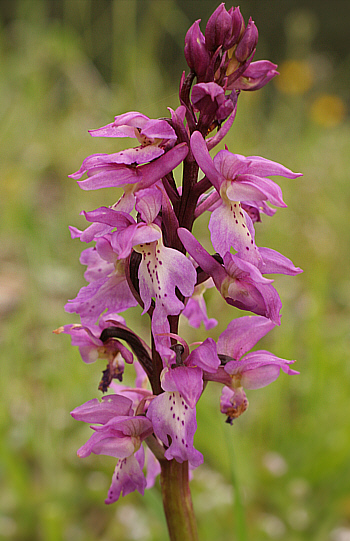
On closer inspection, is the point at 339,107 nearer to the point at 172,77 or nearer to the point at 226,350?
the point at 172,77

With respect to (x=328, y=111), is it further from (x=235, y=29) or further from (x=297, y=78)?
(x=235, y=29)

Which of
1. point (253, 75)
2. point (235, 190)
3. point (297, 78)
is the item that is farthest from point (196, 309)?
point (297, 78)

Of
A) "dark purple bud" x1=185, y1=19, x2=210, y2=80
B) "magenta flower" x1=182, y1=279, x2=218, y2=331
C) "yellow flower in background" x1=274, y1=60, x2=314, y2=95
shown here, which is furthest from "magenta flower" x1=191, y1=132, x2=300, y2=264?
"yellow flower in background" x1=274, y1=60, x2=314, y2=95

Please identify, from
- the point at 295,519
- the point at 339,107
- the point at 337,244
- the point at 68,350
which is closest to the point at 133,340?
the point at 295,519

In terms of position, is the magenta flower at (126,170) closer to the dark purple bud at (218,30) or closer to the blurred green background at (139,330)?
the dark purple bud at (218,30)

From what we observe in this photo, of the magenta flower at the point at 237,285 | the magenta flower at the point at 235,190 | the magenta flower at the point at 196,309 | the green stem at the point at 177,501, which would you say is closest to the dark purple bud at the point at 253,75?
the magenta flower at the point at 235,190

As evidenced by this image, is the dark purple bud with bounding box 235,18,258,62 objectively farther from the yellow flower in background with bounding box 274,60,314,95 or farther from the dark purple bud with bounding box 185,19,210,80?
the yellow flower in background with bounding box 274,60,314,95
